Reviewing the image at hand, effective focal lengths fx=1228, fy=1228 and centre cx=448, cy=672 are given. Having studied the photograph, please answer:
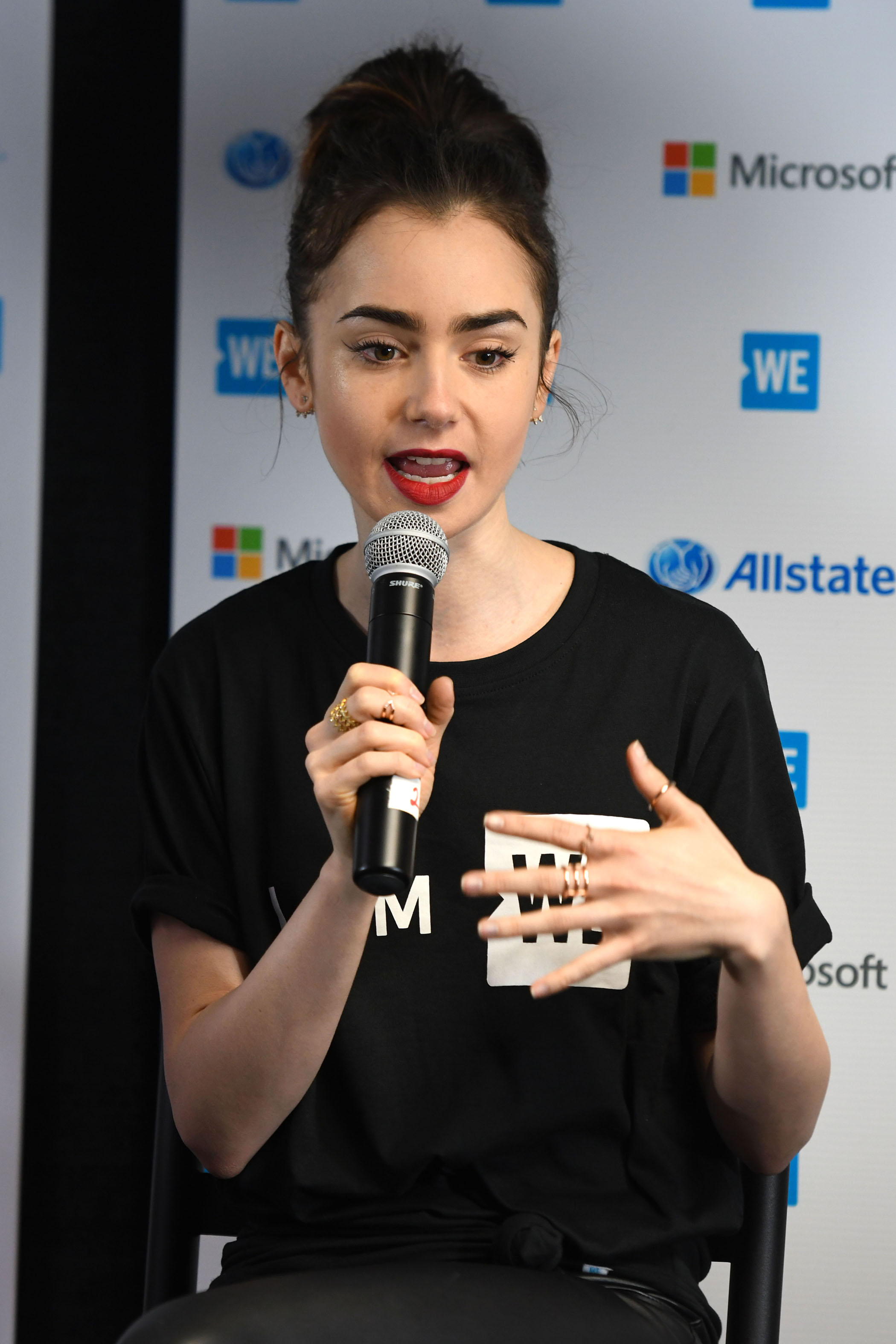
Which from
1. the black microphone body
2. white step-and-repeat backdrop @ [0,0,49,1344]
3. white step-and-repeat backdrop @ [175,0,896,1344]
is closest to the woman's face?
the black microphone body

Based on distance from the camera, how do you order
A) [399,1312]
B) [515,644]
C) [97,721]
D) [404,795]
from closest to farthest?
[404,795], [399,1312], [515,644], [97,721]

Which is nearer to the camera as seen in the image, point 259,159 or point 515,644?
point 515,644

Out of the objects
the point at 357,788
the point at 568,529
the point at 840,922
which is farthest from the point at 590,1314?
the point at 568,529

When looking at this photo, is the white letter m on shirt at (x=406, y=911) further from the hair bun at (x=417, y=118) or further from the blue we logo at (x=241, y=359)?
the blue we logo at (x=241, y=359)

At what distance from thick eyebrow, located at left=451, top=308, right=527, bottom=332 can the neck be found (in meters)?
0.18

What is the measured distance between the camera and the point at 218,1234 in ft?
3.81

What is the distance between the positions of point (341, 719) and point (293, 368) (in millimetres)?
514

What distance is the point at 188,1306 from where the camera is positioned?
812 mm

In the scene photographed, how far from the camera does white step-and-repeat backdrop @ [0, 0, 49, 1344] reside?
1746 millimetres

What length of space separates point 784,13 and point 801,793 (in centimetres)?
108

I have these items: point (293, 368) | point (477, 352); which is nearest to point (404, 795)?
point (477, 352)

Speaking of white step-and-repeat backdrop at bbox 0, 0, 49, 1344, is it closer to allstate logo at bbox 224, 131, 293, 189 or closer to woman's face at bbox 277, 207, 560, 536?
allstate logo at bbox 224, 131, 293, 189

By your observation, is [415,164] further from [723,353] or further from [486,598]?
[723,353]

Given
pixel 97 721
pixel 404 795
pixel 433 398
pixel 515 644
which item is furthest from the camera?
pixel 97 721
